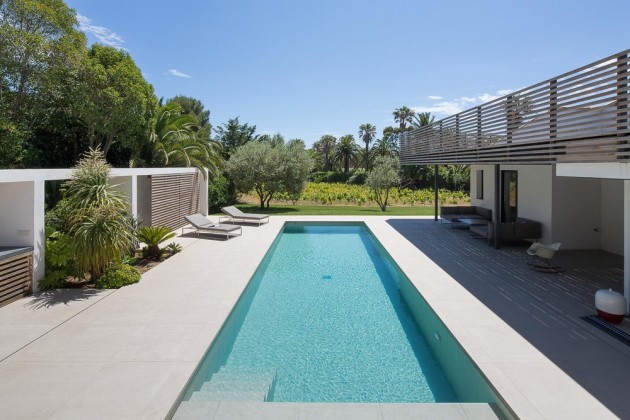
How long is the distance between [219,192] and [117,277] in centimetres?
1544

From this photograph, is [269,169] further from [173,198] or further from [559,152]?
[559,152]

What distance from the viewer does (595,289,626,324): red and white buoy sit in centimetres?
586

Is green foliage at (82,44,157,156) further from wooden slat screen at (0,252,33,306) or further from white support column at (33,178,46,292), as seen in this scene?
wooden slat screen at (0,252,33,306)

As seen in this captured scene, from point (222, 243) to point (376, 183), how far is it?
12.3 metres

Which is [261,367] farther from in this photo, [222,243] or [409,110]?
[409,110]

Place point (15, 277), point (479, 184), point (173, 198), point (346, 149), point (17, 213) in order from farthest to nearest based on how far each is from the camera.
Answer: point (346, 149) → point (479, 184) → point (173, 198) → point (17, 213) → point (15, 277)

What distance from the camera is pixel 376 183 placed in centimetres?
2359

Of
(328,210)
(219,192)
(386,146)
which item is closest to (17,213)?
(219,192)

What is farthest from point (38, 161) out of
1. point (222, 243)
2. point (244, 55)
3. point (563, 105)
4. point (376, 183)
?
point (563, 105)

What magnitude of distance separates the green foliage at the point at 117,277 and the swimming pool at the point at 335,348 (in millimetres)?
2427

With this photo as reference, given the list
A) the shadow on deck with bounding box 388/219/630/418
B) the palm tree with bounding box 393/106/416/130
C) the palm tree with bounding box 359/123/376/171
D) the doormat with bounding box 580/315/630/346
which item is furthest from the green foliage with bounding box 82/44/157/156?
the palm tree with bounding box 359/123/376/171

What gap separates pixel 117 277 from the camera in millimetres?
8312

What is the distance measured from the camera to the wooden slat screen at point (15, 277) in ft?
22.7

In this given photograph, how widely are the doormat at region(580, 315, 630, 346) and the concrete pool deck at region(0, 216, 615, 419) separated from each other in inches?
51.2
